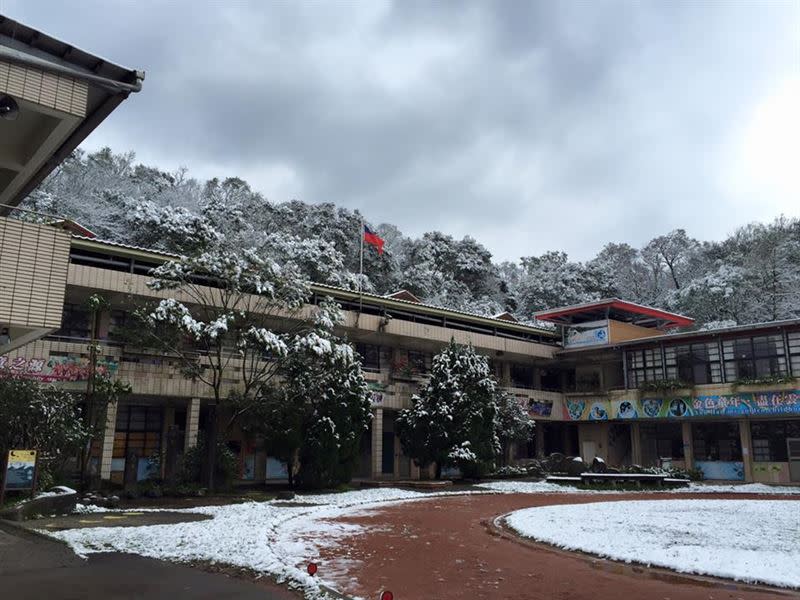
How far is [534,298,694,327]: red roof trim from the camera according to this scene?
3981cm

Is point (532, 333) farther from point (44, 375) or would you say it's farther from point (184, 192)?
point (184, 192)

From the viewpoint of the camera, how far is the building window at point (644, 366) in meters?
37.6

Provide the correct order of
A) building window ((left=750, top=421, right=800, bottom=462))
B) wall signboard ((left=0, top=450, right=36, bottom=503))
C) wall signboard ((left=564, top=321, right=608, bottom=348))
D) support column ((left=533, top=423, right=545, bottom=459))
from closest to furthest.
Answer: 1. wall signboard ((left=0, top=450, right=36, bottom=503))
2. building window ((left=750, top=421, right=800, bottom=462))
3. wall signboard ((left=564, top=321, right=608, bottom=348))
4. support column ((left=533, top=423, right=545, bottom=459))

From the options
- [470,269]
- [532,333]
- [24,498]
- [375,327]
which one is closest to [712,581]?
[24,498]

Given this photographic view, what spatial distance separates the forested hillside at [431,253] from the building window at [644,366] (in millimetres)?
13530

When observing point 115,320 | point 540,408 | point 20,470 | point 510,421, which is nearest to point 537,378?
point 540,408

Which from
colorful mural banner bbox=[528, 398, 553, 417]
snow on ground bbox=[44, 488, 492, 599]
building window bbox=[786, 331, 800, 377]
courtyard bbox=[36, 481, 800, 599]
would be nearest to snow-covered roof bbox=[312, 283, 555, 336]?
colorful mural banner bbox=[528, 398, 553, 417]

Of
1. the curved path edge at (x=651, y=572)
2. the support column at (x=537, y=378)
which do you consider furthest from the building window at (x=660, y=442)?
the curved path edge at (x=651, y=572)

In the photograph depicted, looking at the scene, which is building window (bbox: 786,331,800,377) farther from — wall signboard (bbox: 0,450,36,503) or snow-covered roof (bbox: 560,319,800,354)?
wall signboard (bbox: 0,450,36,503)

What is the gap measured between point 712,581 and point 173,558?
7.41 meters

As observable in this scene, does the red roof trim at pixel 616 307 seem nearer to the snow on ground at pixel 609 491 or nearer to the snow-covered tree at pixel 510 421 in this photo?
the snow-covered tree at pixel 510 421

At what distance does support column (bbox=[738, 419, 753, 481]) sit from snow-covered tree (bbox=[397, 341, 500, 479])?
13.2 metres

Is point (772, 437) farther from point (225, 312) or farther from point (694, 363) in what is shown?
point (225, 312)

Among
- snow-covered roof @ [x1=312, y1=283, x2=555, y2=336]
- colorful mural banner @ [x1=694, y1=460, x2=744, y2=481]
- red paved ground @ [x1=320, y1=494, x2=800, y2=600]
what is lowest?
red paved ground @ [x1=320, y1=494, x2=800, y2=600]
